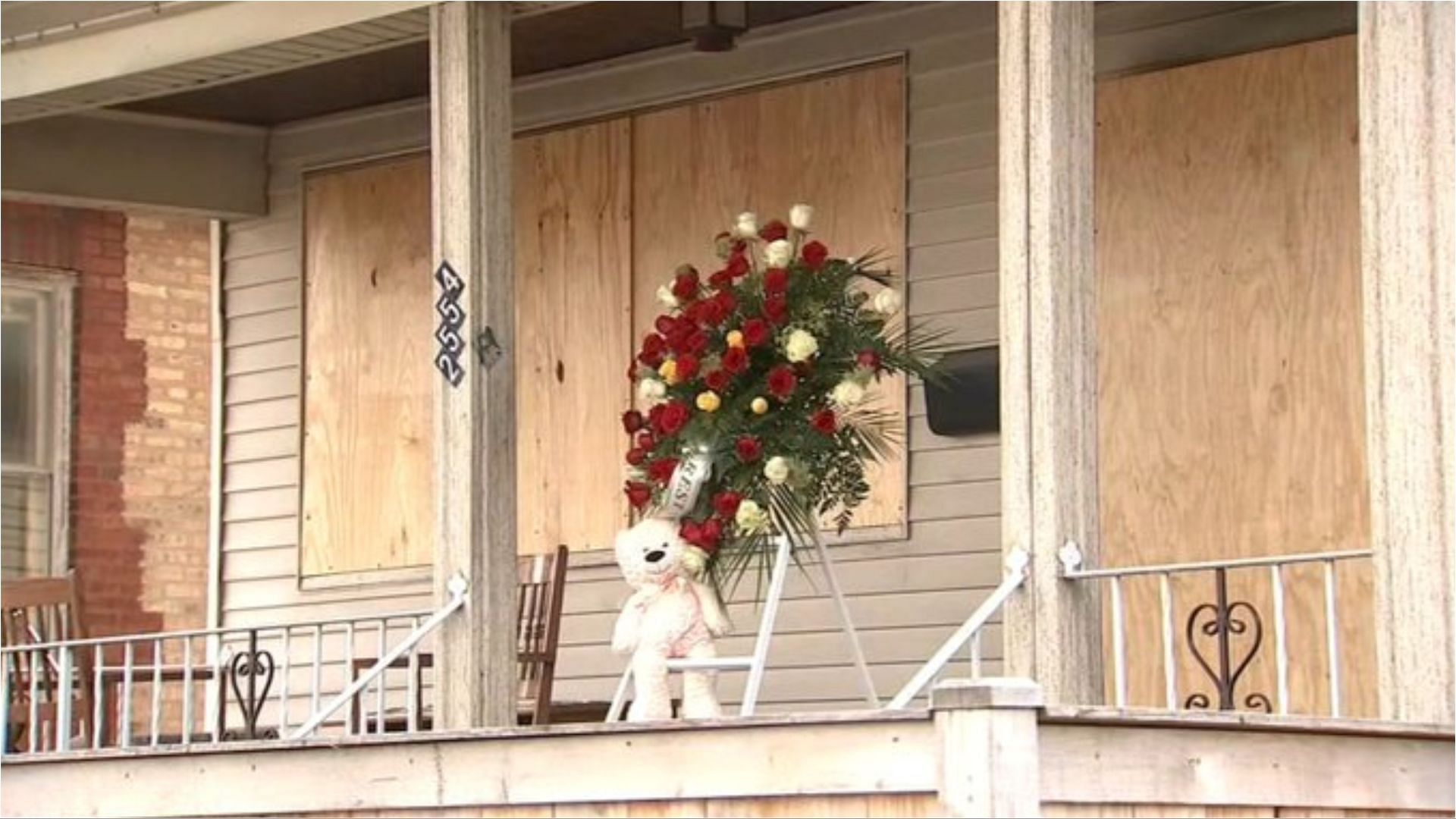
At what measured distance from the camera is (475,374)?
28.1ft

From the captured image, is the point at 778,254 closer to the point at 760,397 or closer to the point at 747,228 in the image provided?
the point at 747,228

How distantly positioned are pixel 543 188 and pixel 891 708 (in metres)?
5.30

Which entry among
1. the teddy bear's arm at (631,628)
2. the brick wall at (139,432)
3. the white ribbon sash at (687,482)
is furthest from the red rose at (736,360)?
the brick wall at (139,432)

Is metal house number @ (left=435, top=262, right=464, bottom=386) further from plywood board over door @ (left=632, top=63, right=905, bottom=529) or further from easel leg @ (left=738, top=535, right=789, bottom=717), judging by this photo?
plywood board over door @ (left=632, top=63, right=905, bottom=529)

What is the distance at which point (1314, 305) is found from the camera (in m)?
8.96

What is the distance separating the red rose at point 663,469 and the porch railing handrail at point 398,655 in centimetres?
85

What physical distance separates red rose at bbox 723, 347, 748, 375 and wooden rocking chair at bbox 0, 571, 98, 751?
3.02 metres

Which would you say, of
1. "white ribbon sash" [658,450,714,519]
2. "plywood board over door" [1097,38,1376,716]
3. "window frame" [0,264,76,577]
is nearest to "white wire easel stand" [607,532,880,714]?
"white ribbon sash" [658,450,714,519]

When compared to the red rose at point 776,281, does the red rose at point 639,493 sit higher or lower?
lower

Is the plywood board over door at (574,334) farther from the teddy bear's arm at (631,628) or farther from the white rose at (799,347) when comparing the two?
the white rose at (799,347)

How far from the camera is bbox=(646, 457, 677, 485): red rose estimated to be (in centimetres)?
776

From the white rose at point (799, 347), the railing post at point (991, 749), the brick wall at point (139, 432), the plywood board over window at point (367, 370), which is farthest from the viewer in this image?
the brick wall at point (139, 432)

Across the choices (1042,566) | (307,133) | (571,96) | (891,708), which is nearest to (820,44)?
(571,96)

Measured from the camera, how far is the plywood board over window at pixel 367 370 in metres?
11.6
